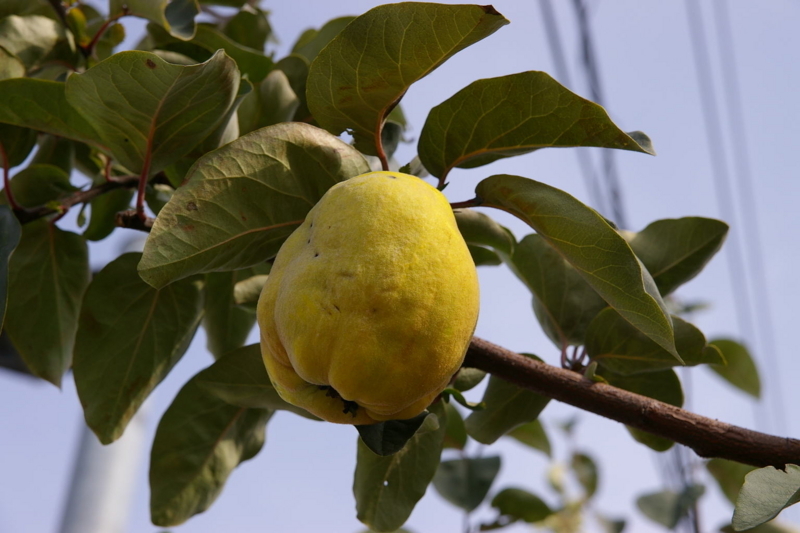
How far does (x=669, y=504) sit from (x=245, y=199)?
169 centimetres

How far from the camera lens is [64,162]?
154 cm

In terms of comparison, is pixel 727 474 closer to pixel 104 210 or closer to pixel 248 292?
pixel 248 292

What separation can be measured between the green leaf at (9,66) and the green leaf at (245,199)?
0.65 m

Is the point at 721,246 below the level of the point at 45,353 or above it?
below

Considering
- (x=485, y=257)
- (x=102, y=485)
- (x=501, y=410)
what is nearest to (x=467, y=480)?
(x=501, y=410)

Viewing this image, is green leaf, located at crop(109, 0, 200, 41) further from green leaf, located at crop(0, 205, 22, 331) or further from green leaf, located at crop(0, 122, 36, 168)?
green leaf, located at crop(0, 205, 22, 331)

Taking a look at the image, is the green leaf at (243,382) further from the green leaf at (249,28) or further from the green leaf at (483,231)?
the green leaf at (249,28)

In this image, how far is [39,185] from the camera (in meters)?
1.36

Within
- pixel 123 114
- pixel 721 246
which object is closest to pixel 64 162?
pixel 123 114

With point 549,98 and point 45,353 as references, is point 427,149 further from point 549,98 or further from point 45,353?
point 45,353

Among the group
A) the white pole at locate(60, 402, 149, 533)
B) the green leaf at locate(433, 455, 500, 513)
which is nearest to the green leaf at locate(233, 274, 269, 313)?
the green leaf at locate(433, 455, 500, 513)

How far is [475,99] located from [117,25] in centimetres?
107

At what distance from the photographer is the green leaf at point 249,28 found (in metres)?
1.78

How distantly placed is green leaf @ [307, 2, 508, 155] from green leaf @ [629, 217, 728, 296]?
22.5 inches
